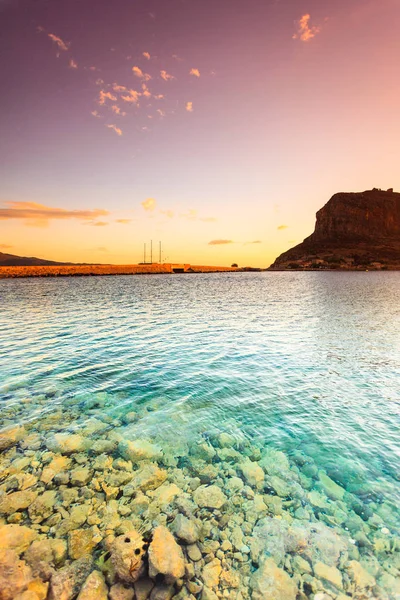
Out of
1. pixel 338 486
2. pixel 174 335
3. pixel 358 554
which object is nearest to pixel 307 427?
pixel 338 486

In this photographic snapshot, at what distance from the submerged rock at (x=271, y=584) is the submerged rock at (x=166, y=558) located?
4.02 feet

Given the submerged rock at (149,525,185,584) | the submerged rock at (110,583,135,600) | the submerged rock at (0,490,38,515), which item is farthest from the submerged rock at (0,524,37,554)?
the submerged rock at (149,525,185,584)

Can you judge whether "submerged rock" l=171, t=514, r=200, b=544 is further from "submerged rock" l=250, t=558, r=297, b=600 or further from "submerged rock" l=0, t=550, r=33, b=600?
"submerged rock" l=0, t=550, r=33, b=600

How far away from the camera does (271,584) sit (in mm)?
4852

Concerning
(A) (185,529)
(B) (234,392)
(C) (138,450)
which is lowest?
(B) (234,392)

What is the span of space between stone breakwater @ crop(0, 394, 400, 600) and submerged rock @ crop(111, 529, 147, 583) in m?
0.02

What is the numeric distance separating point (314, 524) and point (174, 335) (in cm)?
1907

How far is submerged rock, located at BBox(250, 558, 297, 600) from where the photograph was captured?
4.70 m

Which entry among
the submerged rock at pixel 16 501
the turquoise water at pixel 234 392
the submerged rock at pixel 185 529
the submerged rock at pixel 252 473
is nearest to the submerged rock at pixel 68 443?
the turquoise water at pixel 234 392

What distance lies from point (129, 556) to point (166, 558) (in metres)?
0.65

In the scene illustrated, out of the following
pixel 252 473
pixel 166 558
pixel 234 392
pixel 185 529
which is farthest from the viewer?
pixel 234 392

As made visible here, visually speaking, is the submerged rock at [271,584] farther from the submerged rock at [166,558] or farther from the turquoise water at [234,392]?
the turquoise water at [234,392]

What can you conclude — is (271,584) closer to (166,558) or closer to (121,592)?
(166,558)

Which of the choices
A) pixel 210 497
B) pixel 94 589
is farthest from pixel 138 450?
pixel 94 589
